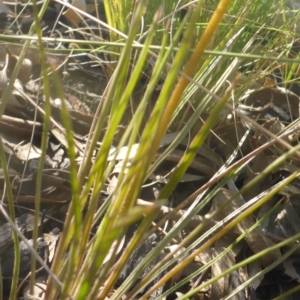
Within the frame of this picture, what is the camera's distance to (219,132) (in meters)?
1.36

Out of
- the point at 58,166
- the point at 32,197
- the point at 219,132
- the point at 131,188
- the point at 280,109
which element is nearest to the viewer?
the point at 131,188

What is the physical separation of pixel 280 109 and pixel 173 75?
3.51 ft

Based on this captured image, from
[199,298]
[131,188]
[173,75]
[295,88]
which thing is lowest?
[199,298]

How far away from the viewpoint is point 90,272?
60 centimetres

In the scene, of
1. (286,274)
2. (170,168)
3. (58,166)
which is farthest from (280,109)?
(58,166)

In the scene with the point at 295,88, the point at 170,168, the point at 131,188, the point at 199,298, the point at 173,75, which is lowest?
the point at 199,298

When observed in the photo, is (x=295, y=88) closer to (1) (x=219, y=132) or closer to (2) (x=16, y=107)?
(1) (x=219, y=132)

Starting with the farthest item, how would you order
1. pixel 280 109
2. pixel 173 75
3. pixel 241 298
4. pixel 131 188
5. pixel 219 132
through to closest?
1. pixel 280 109
2. pixel 219 132
3. pixel 241 298
4. pixel 131 188
5. pixel 173 75

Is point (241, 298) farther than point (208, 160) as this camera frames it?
No

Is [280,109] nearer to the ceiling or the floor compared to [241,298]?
nearer to the ceiling

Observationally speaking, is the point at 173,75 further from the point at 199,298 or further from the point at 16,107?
the point at 16,107

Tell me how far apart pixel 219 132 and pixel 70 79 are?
1.57 ft

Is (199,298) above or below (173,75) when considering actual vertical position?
below

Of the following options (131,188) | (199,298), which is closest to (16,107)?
(199,298)
